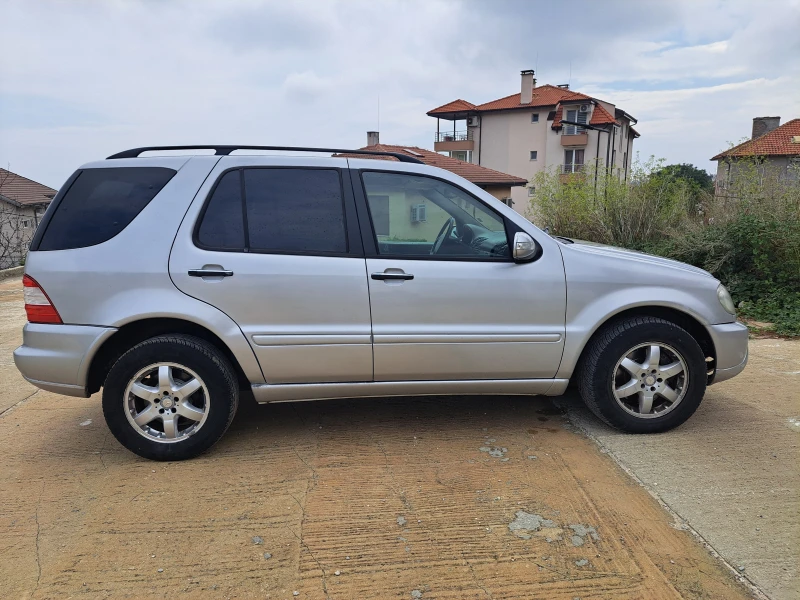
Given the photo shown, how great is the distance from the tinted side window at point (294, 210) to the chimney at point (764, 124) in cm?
4108

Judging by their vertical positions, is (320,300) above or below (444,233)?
below

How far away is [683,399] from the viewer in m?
3.79

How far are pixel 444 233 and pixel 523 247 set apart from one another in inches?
20.3

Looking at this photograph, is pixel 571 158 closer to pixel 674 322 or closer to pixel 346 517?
pixel 674 322

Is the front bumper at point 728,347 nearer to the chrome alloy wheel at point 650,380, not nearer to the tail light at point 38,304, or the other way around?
the chrome alloy wheel at point 650,380

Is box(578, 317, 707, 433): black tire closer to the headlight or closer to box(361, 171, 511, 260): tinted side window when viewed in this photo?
the headlight

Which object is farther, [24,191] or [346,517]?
[24,191]

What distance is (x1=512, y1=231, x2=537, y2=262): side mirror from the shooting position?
3.52 metres

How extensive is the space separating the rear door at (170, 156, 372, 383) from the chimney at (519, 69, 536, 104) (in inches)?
1829

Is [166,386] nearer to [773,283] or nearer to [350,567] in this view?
[350,567]

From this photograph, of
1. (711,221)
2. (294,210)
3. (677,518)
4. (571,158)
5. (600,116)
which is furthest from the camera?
(571,158)

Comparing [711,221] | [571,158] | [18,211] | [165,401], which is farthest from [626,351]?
[571,158]

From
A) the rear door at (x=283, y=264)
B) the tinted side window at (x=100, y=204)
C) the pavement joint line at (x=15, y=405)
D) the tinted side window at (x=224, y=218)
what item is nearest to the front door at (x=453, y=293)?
the rear door at (x=283, y=264)

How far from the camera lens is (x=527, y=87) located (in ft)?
152
